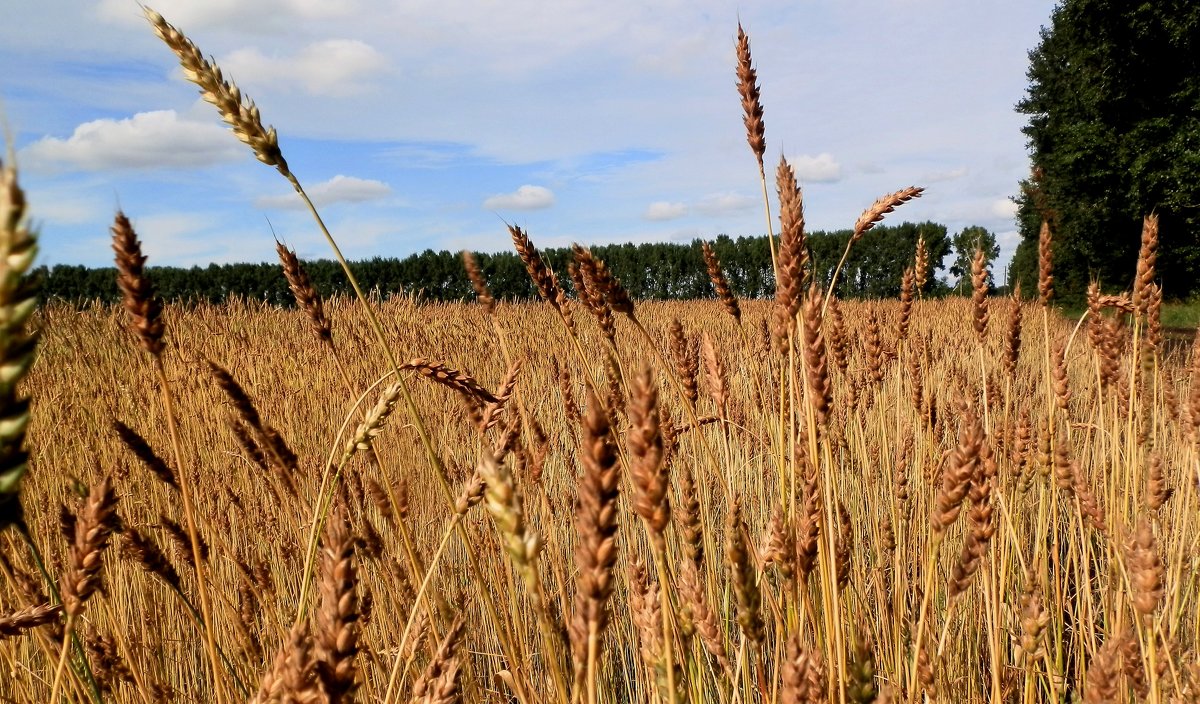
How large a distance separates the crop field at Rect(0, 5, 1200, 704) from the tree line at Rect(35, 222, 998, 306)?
2174 cm

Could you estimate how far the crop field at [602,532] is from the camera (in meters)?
0.74

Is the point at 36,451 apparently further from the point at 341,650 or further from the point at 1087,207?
the point at 1087,207

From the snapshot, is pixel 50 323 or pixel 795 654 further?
pixel 50 323

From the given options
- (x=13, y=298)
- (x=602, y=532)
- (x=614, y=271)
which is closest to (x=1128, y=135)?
(x=614, y=271)

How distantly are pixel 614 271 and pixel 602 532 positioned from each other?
85.3 feet

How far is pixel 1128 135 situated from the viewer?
749 inches

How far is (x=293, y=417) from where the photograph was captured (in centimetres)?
420

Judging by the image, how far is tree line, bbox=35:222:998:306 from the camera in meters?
24.8

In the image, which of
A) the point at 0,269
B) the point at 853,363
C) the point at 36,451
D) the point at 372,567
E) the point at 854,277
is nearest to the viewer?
the point at 0,269

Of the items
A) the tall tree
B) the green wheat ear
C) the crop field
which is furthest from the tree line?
the green wheat ear

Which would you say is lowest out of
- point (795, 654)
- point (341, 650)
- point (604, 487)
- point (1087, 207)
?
point (795, 654)

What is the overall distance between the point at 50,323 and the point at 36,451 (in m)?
5.38

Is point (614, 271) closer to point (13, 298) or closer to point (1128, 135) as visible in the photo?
point (1128, 135)

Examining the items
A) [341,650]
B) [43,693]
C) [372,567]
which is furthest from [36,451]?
[341,650]
